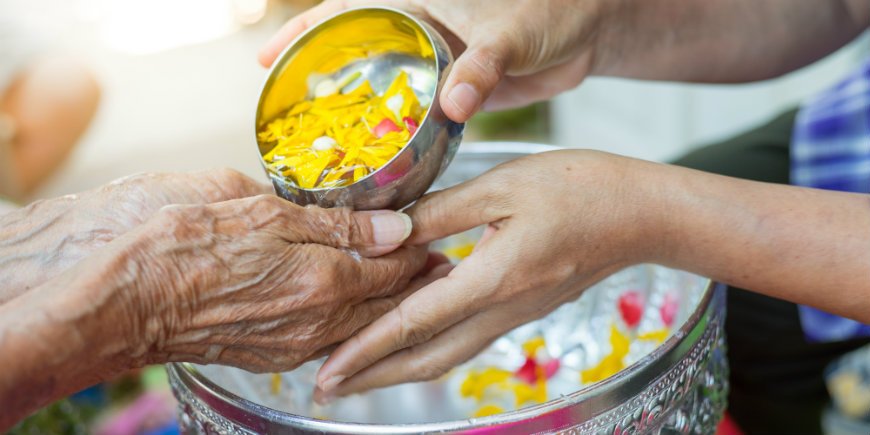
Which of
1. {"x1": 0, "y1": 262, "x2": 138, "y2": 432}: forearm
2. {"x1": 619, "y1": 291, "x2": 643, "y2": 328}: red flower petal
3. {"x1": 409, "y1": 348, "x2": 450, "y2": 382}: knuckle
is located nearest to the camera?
{"x1": 0, "y1": 262, "x2": 138, "y2": 432}: forearm

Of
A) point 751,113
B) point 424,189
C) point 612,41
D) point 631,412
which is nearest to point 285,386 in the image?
point 424,189

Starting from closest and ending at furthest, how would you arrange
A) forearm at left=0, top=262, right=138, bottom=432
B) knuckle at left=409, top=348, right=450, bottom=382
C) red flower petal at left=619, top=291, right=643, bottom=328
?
1. forearm at left=0, top=262, right=138, bottom=432
2. knuckle at left=409, top=348, right=450, bottom=382
3. red flower petal at left=619, top=291, right=643, bottom=328

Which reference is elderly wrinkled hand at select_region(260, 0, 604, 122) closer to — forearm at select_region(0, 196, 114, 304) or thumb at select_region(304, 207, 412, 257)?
thumb at select_region(304, 207, 412, 257)

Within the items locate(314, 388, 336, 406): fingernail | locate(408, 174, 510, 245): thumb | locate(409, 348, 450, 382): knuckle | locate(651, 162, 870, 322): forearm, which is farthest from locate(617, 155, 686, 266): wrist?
locate(314, 388, 336, 406): fingernail

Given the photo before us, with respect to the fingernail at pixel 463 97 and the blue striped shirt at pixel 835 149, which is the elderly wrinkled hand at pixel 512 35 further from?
the blue striped shirt at pixel 835 149

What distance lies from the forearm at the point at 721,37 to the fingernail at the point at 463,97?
365mm

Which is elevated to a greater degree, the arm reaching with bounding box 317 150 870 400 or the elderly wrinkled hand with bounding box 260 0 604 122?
the elderly wrinkled hand with bounding box 260 0 604 122

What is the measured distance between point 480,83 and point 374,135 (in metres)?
0.12

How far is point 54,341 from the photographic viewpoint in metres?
0.56

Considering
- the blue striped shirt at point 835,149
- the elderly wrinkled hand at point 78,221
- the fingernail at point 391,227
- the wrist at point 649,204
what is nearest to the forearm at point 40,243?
the elderly wrinkled hand at point 78,221

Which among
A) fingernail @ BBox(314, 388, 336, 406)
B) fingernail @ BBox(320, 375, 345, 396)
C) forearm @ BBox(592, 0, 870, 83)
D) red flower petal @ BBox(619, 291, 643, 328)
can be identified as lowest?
fingernail @ BBox(314, 388, 336, 406)

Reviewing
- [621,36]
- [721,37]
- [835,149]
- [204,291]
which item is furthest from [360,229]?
[835,149]

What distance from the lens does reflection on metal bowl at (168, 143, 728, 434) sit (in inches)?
25.3

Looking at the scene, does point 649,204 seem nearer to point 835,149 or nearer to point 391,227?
point 391,227
